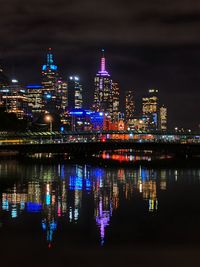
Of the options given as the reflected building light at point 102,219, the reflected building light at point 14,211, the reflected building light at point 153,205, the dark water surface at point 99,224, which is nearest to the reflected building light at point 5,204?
the dark water surface at point 99,224

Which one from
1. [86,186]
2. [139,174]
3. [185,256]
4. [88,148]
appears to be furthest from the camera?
[88,148]

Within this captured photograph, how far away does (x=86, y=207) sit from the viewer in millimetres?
34906

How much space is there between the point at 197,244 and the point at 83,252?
5.35 metres

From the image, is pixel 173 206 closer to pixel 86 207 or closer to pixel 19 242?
pixel 86 207

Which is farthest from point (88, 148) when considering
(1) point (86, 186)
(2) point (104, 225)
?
(2) point (104, 225)

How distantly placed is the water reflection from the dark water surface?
60 millimetres

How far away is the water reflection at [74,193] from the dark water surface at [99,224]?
0.06 meters

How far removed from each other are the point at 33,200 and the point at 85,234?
12.4 metres

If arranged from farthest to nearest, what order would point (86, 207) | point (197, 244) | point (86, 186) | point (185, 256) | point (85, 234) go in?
point (86, 186) < point (86, 207) < point (85, 234) < point (197, 244) < point (185, 256)

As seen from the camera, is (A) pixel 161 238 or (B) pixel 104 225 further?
(B) pixel 104 225

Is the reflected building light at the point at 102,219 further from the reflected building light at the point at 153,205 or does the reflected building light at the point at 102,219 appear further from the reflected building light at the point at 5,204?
the reflected building light at the point at 5,204

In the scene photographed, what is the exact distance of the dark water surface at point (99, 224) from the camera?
2227cm

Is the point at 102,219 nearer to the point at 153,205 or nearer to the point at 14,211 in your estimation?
the point at 14,211

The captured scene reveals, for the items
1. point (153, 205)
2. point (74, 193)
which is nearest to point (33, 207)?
point (153, 205)
